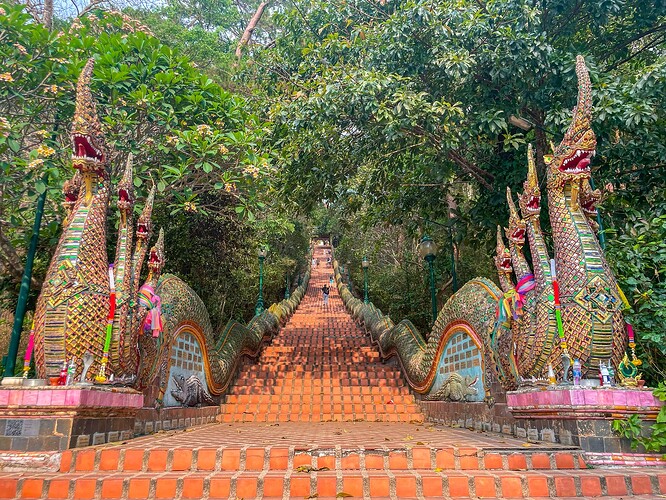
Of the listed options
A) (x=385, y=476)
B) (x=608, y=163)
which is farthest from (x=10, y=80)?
(x=608, y=163)

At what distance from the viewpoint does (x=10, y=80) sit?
5.54 metres

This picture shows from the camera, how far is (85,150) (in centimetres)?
473

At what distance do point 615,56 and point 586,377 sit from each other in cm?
697

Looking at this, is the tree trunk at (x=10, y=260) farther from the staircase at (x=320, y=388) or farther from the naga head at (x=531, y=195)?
the naga head at (x=531, y=195)

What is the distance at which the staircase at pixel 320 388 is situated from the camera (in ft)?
26.1

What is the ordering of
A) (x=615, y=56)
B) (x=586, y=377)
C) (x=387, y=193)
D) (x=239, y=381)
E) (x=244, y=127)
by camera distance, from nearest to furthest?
(x=586, y=377), (x=244, y=127), (x=615, y=56), (x=239, y=381), (x=387, y=193)

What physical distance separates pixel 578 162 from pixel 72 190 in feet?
18.9

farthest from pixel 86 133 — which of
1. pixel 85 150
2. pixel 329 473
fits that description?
pixel 329 473

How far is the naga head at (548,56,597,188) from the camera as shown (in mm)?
4582

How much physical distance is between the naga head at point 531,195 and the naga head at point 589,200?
0.46 meters

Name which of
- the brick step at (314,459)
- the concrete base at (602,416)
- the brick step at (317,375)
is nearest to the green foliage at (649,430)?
the concrete base at (602,416)

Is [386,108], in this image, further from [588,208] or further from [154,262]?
[154,262]

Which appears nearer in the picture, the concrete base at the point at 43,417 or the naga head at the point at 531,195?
the concrete base at the point at 43,417

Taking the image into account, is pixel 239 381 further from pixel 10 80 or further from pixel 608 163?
pixel 608 163
